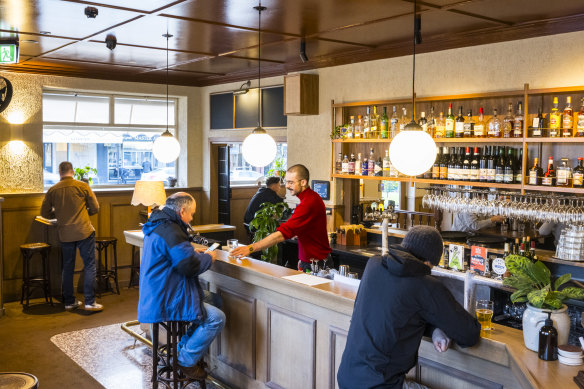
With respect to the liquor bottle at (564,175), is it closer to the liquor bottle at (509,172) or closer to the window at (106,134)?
the liquor bottle at (509,172)

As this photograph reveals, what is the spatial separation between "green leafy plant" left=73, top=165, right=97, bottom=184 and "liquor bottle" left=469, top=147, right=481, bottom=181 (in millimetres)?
5221

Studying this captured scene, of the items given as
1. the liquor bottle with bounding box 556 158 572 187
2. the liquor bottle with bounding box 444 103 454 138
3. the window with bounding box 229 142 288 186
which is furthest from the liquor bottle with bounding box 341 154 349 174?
the window with bounding box 229 142 288 186

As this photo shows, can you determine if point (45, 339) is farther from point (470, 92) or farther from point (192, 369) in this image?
point (470, 92)

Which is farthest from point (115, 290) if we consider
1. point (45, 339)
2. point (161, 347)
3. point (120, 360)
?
point (161, 347)

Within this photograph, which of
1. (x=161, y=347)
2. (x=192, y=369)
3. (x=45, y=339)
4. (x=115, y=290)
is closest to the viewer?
(x=192, y=369)

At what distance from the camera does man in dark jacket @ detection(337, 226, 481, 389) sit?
273cm

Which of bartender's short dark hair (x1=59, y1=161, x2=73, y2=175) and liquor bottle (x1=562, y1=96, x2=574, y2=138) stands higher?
liquor bottle (x1=562, y1=96, x2=574, y2=138)

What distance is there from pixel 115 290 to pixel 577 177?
615cm

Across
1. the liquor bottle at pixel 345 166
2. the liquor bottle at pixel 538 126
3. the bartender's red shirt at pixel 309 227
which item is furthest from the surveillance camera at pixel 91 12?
the liquor bottle at pixel 538 126

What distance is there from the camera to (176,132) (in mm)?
9344

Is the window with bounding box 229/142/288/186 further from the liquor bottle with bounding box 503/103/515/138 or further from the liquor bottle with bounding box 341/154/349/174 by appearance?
the liquor bottle with bounding box 503/103/515/138

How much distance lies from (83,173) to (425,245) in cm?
645

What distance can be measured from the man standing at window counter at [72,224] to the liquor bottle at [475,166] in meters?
4.58

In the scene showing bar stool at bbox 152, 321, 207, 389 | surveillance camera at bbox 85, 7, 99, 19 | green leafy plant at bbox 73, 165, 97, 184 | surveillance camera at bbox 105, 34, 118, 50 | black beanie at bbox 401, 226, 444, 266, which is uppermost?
surveillance camera at bbox 105, 34, 118, 50
